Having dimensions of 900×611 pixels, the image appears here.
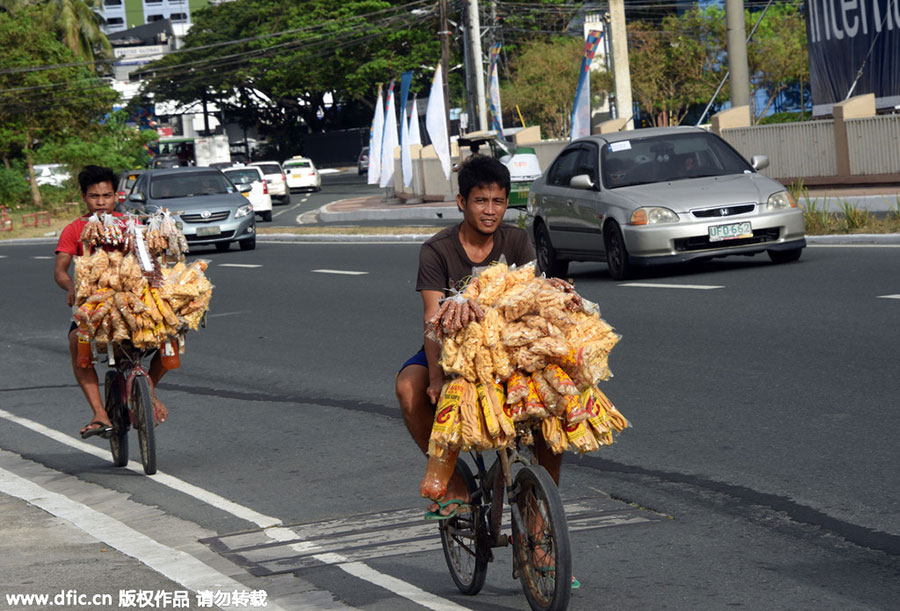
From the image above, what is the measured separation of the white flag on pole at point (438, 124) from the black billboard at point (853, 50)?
9839 mm

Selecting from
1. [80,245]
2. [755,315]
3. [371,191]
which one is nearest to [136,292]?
[80,245]

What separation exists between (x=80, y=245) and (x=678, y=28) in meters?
58.3

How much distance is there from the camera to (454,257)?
205 inches

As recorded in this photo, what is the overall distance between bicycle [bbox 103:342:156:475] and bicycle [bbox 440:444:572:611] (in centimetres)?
304

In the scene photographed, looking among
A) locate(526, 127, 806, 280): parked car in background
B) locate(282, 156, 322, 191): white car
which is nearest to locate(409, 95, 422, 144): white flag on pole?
locate(282, 156, 322, 191): white car

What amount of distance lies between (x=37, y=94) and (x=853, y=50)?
37072 mm

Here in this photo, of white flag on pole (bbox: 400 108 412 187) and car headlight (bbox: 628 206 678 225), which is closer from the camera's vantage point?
car headlight (bbox: 628 206 678 225)

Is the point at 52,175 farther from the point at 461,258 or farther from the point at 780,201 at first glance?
the point at 461,258

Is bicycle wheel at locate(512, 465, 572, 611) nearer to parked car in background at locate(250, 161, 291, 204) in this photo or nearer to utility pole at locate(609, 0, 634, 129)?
utility pole at locate(609, 0, 634, 129)

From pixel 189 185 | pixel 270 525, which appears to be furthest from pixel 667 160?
pixel 189 185

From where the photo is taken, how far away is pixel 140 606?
533cm

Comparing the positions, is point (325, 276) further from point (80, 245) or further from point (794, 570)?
point (794, 570)

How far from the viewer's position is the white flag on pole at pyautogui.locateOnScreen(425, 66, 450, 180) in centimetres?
3900

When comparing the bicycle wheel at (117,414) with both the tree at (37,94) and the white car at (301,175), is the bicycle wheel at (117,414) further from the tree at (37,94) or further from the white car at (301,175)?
the white car at (301,175)
